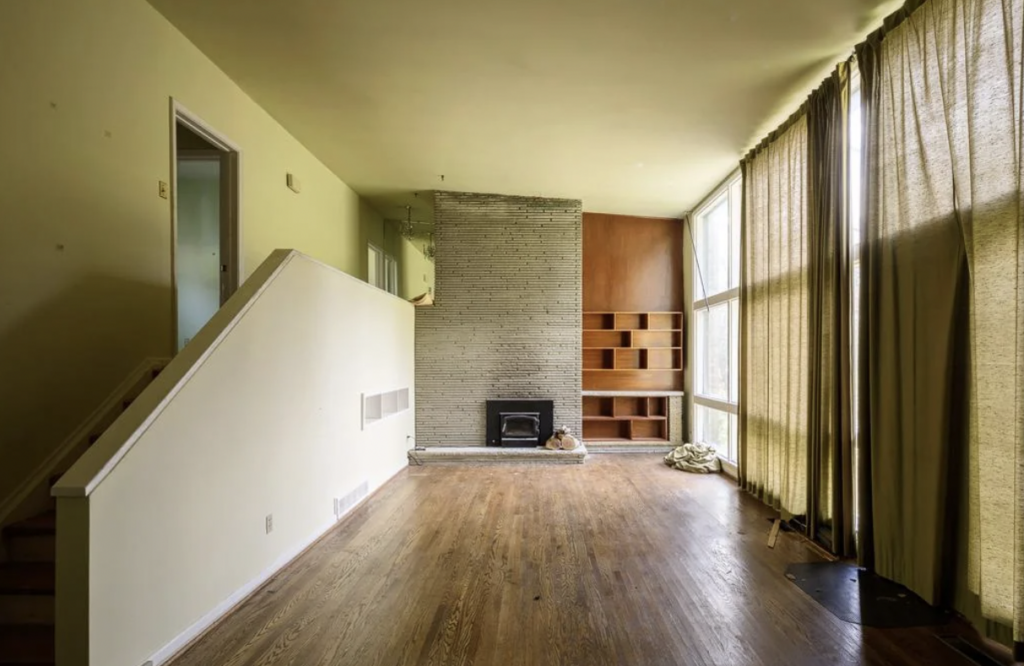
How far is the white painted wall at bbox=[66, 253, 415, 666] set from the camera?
183 centimetres

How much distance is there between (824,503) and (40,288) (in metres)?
5.07

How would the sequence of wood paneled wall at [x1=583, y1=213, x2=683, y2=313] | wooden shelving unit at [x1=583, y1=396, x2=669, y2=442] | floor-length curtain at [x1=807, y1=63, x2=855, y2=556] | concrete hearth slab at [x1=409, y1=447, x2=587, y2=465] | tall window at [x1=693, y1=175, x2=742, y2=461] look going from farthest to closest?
wood paneled wall at [x1=583, y1=213, x2=683, y2=313], wooden shelving unit at [x1=583, y1=396, x2=669, y2=442], concrete hearth slab at [x1=409, y1=447, x2=587, y2=465], tall window at [x1=693, y1=175, x2=742, y2=461], floor-length curtain at [x1=807, y1=63, x2=855, y2=556]

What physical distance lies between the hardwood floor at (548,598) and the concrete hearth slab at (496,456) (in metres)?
1.66

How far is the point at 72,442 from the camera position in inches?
95.5

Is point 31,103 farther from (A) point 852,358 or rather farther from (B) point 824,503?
(B) point 824,503

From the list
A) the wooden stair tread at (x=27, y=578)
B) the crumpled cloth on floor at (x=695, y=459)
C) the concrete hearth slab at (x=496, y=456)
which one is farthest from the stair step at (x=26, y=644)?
the crumpled cloth on floor at (x=695, y=459)

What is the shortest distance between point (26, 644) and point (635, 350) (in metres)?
6.36

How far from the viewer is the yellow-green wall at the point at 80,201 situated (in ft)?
7.22

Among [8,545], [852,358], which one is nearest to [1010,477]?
[852,358]

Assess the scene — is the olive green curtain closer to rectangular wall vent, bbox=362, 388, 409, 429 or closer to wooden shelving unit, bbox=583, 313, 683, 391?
wooden shelving unit, bbox=583, 313, 683, 391

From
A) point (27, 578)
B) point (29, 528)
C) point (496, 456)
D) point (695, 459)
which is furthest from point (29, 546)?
point (695, 459)

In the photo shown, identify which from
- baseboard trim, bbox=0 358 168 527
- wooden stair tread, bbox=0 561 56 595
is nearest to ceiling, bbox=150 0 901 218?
baseboard trim, bbox=0 358 168 527

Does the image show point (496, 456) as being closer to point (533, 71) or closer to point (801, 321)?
point (801, 321)

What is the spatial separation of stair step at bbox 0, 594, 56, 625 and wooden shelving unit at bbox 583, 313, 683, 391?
574 cm
